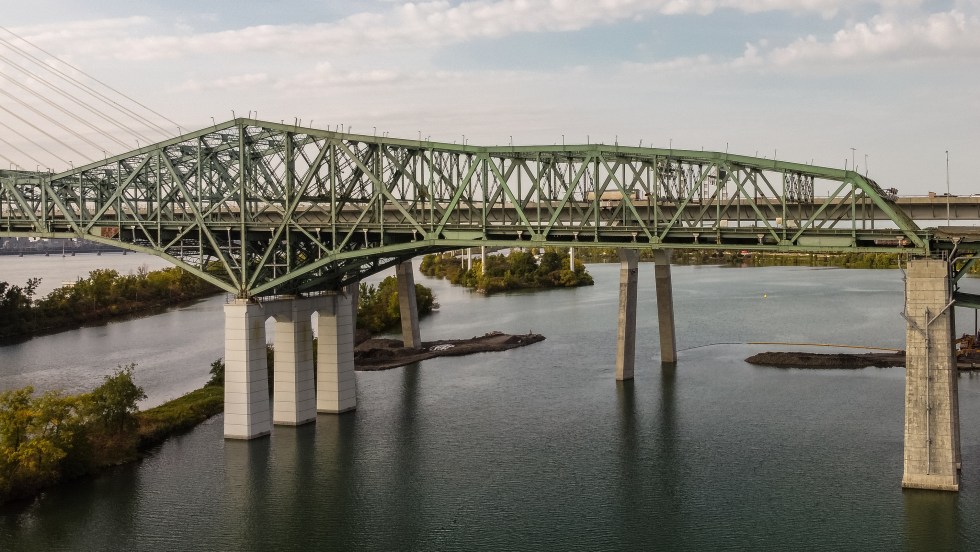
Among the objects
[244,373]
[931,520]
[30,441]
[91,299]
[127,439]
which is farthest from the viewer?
[91,299]

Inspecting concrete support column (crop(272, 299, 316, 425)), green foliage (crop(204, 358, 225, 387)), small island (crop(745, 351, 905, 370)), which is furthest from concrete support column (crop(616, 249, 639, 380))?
green foliage (crop(204, 358, 225, 387))

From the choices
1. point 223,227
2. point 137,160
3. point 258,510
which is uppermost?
point 137,160

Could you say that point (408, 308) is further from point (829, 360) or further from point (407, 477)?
point (407, 477)

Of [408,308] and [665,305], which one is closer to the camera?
[665,305]

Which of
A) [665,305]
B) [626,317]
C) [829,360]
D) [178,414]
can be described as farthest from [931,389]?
[178,414]

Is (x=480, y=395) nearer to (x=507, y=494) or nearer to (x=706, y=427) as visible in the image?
(x=706, y=427)

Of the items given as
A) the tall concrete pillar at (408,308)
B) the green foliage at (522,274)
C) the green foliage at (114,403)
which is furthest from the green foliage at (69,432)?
the green foliage at (522,274)

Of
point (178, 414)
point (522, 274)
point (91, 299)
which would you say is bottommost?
point (178, 414)

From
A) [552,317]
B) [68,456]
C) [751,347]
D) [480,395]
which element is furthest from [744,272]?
[68,456]
